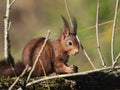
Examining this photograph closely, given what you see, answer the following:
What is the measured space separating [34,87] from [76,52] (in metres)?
0.89

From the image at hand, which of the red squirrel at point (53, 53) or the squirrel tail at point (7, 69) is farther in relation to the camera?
the red squirrel at point (53, 53)

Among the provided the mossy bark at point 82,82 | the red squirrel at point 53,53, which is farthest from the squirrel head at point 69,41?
the mossy bark at point 82,82

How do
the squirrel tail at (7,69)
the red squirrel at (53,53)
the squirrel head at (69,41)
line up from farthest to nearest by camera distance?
the squirrel head at (69,41) → the red squirrel at (53,53) → the squirrel tail at (7,69)

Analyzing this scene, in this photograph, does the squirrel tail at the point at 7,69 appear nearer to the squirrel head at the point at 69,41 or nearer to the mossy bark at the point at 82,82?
the mossy bark at the point at 82,82

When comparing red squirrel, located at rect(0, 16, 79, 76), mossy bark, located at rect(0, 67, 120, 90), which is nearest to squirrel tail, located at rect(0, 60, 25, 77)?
red squirrel, located at rect(0, 16, 79, 76)

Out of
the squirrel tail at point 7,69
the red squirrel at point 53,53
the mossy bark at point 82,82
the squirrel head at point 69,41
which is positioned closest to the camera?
the mossy bark at point 82,82

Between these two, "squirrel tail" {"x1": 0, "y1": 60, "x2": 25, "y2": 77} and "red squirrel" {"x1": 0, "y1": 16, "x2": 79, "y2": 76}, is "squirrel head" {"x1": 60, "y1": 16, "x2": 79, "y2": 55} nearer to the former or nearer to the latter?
"red squirrel" {"x1": 0, "y1": 16, "x2": 79, "y2": 76}

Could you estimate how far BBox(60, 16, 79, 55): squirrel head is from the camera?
13.1 feet

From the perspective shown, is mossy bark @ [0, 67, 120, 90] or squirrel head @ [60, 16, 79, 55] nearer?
mossy bark @ [0, 67, 120, 90]

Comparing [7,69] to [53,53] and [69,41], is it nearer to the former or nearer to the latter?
[53,53]

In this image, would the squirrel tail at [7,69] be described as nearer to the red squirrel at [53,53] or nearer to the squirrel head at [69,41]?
the red squirrel at [53,53]

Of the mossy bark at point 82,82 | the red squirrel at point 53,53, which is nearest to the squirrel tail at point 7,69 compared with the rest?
the red squirrel at point 53,53

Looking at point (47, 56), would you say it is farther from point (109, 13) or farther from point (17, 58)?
point (109, 13)

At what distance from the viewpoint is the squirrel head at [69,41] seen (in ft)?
13.1
